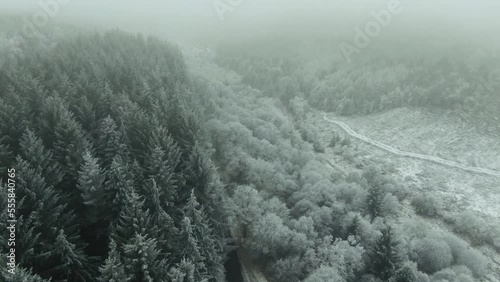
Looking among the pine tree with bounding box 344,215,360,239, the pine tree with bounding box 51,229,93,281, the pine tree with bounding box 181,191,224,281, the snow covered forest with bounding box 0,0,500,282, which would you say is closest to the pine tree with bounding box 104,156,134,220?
the snow covered forest with bounding box 0,0,500,282

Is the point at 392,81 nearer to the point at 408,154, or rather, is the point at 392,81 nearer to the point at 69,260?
the point at 408,154

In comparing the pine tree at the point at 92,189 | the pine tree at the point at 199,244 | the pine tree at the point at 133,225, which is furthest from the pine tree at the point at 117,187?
the pine tree at the point at 199,244

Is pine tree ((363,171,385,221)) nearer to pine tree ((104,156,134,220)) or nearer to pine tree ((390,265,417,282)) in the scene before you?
pine tree ((390,265,417,282))

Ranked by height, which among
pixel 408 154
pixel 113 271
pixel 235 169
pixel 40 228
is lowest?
pixel 408 154

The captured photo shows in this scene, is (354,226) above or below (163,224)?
below

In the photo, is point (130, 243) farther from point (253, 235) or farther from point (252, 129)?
point (252, 129)

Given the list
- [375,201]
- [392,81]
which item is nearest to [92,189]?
[375,201]

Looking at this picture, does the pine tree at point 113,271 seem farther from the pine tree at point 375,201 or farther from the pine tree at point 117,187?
the pine tree at point 375,201

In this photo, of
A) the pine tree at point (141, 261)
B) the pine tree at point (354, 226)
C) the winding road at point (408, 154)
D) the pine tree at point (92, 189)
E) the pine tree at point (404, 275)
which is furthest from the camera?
the winding road at point (408, 154)
